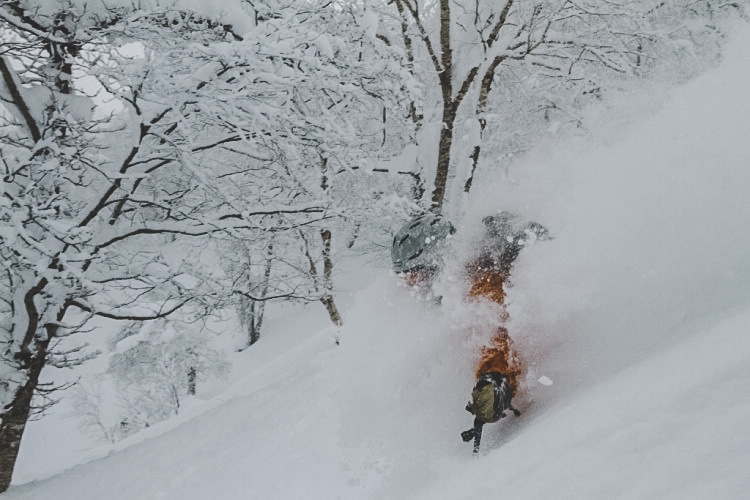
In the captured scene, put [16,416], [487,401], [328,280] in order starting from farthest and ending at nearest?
[328,280]
[16,416]
[487,401]

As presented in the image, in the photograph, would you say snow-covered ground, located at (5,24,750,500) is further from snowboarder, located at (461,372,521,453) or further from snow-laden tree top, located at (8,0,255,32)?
snow-laden tree top, located at (8,0,255,32)

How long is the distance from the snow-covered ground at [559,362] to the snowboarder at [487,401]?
20cm

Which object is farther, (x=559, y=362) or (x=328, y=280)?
(x=328, y=280)

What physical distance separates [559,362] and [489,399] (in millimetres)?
973

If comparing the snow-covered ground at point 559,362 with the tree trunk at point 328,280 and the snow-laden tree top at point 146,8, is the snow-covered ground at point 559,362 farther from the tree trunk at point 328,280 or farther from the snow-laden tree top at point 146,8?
the tree trunk at point 328,280

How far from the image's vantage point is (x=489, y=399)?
3502 mm

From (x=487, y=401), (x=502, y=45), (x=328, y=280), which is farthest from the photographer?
(x=328, y=280)

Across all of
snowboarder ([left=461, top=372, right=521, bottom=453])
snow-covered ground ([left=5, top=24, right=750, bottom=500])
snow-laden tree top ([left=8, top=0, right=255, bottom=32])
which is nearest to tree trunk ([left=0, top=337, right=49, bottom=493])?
snow-covered ground ([left=5, top=24, right=750, bottom=500])

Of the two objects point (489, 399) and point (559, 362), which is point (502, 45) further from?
point (489, 399)

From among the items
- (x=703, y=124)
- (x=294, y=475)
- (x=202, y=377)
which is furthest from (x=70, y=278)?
(x=202, y=377)

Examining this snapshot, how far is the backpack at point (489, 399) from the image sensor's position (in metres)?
3.50

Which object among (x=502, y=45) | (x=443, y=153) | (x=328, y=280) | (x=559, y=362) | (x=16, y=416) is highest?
(x=328, y=280)

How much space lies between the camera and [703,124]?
182 inches

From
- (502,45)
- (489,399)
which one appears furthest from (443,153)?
(489,399)
